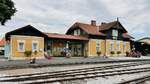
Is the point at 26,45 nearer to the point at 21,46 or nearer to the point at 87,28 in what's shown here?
the point at 21,46

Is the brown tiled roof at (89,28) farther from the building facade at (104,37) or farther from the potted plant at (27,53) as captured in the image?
the potted plant at (27,53)

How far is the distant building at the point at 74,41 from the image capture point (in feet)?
114

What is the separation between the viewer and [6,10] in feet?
126

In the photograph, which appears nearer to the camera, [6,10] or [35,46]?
Result: [35,46]

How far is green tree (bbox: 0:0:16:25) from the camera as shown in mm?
37625

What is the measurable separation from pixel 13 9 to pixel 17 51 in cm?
878

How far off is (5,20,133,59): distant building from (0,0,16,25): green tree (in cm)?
351

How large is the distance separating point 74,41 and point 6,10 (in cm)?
1235

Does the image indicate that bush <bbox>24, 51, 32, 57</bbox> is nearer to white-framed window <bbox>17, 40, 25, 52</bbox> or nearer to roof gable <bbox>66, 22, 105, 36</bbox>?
white-framed window <bbox>17, 40, 25, 52</bbox>

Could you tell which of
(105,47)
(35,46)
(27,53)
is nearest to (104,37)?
(105,47)

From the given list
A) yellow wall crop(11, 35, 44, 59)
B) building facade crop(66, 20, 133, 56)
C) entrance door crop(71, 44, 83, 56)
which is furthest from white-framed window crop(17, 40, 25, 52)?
building facade crop(66, 20, 133, 56)

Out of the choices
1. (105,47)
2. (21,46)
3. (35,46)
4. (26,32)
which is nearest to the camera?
(21,46)

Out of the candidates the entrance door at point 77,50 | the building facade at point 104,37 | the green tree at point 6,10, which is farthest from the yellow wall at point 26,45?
the building facade at point 104,37

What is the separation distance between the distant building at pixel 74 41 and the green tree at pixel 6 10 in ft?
11.5
